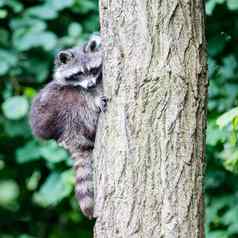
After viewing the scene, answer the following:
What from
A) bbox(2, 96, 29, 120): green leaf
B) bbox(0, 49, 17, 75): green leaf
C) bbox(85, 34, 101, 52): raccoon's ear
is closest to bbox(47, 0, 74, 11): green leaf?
bbox(0, 49, 17, 75): green leaf

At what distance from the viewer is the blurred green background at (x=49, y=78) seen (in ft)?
18.1

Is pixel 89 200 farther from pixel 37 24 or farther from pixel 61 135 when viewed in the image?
pixel 37 24

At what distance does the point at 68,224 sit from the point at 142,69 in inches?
162

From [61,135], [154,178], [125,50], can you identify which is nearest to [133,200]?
[154,178]

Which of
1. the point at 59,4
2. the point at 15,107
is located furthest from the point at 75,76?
the point at 59,4

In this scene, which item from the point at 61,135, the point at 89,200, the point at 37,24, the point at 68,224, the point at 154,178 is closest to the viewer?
the point at 154,178

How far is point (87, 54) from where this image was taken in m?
4.79

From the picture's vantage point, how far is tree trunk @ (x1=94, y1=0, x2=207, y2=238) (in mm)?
3523

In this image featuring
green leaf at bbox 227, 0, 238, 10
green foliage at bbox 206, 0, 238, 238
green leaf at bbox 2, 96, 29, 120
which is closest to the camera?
green foliage at bbox 206, 0, 238, 238

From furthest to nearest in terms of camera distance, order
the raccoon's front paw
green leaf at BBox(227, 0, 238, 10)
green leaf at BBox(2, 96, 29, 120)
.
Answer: green leaf at BBox(2, 96, 29, 120), green leaf at BBox(227, 0, 238, 10), the raccoon's front paw

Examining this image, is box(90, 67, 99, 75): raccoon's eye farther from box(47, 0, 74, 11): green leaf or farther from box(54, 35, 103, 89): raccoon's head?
box(47, 0, 74, 11): green leaf

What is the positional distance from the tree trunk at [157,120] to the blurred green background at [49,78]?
1.52 metres

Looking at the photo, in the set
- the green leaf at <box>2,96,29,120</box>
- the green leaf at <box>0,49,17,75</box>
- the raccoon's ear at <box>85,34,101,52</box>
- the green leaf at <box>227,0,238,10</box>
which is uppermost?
the green leaf at <box>227,0,238,10</box>

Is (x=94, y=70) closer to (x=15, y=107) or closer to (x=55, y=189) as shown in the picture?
(x=15, y=107)
